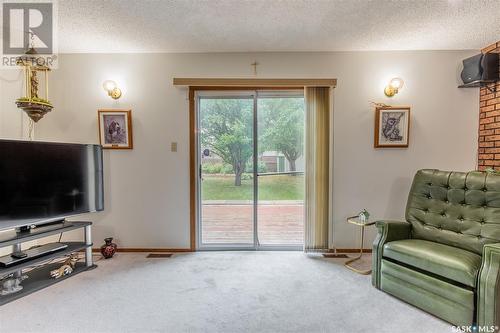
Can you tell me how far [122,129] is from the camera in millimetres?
3061

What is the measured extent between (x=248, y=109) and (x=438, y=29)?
6.99 feet

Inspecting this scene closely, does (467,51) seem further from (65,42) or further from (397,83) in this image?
(65,42)

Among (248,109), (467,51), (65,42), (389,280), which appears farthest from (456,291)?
(65,42)

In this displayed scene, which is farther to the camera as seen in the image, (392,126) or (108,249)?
(392,126)

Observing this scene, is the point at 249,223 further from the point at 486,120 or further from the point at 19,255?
the point at 486,120

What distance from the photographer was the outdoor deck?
3254mm

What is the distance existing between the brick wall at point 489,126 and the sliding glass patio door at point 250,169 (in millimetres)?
2127

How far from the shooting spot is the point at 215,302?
2.04m

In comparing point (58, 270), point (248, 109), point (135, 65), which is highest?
point (135, 65)

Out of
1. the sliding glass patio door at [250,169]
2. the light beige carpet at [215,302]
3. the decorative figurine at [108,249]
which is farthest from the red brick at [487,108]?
the decorative figurine at [108,249]

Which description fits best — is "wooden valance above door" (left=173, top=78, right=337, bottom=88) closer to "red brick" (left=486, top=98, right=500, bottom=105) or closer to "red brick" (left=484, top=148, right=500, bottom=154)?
"red brick" (left=486, top=98, right=500, bottom=105)

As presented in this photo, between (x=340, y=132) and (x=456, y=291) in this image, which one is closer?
(x=456, y=291)

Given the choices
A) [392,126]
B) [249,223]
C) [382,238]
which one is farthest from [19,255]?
[392,126]

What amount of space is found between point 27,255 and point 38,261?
0.11m
